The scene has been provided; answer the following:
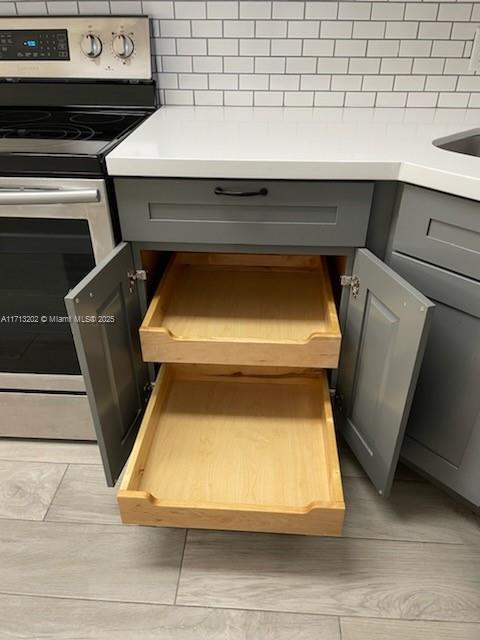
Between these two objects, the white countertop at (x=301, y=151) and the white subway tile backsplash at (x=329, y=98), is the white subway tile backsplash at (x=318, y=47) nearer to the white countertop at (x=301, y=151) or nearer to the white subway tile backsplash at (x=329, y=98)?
the white subway tile backsplash at (x=329, y=98)

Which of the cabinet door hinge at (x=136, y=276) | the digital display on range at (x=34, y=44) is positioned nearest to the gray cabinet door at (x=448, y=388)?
the cabinet door hinge at (x=136, y=276)

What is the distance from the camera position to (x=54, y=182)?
113cm

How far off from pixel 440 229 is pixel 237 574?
0.96 meters

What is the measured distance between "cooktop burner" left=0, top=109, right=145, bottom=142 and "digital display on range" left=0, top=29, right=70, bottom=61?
0.53ft

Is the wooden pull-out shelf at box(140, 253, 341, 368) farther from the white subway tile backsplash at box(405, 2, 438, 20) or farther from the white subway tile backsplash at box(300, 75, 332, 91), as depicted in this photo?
the white subway tile backsplash at box(405, 2, 438, 20)

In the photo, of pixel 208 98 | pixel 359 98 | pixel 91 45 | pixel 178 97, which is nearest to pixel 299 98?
pixel 359 98

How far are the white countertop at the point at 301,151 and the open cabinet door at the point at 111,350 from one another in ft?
0.83

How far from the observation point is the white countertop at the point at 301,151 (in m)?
1.07

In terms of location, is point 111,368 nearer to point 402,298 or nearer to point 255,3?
point 402,298

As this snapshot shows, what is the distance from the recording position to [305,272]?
1646 mm

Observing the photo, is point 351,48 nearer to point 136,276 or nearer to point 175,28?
point 175,28

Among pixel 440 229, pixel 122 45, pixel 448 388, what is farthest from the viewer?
pixel 122 45

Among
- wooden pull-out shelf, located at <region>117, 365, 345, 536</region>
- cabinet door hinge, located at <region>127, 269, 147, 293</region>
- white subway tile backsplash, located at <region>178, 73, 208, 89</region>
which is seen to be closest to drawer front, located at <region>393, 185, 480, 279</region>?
wooden pull-out shelf, located at <region>117, 365, 345, 536</region>

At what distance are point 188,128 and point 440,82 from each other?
2.74 feet
